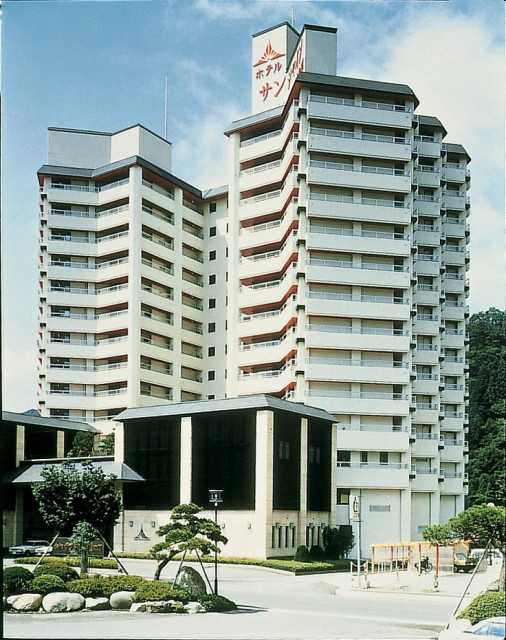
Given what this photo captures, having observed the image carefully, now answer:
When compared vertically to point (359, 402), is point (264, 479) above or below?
below

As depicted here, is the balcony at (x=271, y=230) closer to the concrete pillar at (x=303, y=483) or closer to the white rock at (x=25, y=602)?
the concrete pillar at (x=303, y=483)

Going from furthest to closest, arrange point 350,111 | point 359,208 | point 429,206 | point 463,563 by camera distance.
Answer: point 350,111, point 359,208, point 429,206, point 463,563

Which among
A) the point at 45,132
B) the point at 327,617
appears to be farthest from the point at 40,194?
the point at 327,617

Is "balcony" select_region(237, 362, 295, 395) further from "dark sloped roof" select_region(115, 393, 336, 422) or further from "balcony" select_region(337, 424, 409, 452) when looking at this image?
"dark sloped roof" select_region(115, 393, 336, 422)

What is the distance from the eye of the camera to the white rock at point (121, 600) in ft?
27.6

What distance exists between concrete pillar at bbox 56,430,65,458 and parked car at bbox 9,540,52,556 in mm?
3293

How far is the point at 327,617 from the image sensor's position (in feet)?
26.6

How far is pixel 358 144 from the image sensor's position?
2030 centimetres

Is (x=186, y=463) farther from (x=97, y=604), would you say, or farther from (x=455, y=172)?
(x=455, y=172)

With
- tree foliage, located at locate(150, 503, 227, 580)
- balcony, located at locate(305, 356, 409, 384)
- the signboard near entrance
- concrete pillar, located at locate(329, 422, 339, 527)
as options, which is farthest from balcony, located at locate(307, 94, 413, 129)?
tree foliage, located at locate(150, 503, 227, 580)

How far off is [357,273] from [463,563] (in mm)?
11103

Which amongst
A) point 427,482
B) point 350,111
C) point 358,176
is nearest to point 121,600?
point 427,482

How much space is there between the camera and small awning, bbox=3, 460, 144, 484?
10.5 metres

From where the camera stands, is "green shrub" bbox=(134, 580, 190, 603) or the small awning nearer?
"green shrub" bbox=(134, 580, 190, 603)
